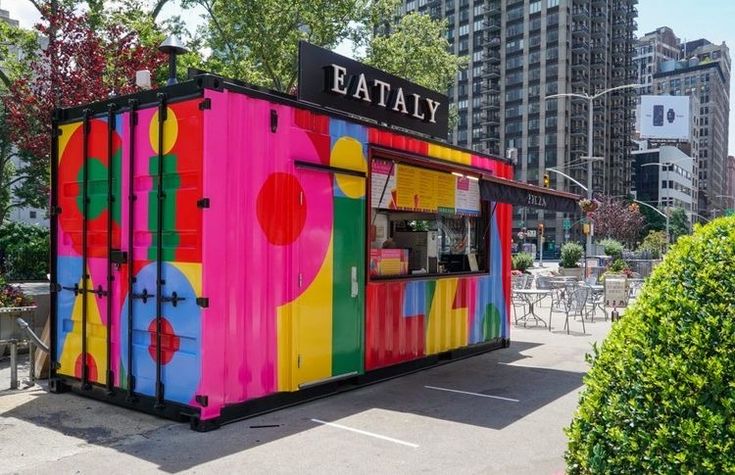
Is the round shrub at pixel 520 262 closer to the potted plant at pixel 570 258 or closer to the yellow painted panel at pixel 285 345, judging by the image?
the potted plant at pixel 570 258

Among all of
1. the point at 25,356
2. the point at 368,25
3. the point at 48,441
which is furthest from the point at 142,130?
the point at 368,25

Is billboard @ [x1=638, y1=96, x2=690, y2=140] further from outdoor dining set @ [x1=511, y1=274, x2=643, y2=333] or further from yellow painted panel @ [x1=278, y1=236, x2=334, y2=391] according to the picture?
yellow painted panel @ [x1=278, y1=236, x2=334, y2=391]

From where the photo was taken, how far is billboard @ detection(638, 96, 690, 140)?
113m

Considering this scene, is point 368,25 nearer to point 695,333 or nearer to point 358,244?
point 358,244

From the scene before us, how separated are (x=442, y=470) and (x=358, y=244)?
11.6ft

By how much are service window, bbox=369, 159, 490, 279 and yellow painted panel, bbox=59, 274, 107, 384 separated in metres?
3.39

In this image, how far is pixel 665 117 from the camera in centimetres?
11462

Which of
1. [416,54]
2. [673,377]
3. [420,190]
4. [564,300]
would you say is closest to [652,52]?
[416,54]

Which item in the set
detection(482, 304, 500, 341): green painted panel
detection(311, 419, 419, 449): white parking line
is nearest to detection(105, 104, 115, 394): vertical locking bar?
detection(311, 419, 419, 449): white parking line

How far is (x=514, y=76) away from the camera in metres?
107

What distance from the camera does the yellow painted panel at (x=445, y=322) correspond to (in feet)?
31.6

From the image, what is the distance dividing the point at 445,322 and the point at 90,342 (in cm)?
515

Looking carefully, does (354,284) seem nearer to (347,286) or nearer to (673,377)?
(347,286)

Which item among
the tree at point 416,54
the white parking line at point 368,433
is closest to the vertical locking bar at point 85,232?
the white parking line at point 368,433
